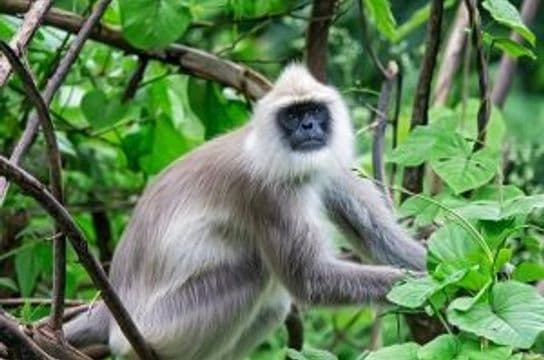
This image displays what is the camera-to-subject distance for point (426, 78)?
3.89 m

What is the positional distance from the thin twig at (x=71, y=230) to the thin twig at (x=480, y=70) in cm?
109

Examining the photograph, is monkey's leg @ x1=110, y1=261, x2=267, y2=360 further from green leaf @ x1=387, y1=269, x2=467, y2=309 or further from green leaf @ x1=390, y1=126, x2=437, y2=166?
green leaf @ x1=387, y1=269, x2=467, y2=309

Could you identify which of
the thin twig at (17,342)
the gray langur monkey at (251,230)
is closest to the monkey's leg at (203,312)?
the gray langur monkey at (251,230)

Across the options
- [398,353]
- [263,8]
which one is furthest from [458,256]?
[263,8]

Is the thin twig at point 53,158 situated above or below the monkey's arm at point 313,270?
above

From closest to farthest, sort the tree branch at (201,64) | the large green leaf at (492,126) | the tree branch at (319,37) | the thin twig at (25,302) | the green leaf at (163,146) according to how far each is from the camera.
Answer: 1. the thin twig at (25,302)
2. the large green leaf at (492,126)
3. the tree branch at (201,64)
4. the tree branch at (319,37)
5. the green leaf at (163,146)

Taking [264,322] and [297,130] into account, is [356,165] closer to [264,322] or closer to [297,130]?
[297,130]

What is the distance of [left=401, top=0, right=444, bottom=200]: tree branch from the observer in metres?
3.81

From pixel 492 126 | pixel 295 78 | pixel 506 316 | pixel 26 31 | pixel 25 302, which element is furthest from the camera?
pixel 492 126

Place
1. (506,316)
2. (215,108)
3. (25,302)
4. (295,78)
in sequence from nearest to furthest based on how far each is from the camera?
1. (506,316)
2. (25,302)
3. (295,78)
4. (215,108)

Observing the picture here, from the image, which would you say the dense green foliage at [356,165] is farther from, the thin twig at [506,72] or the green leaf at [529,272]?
the thin twig at [506,72]

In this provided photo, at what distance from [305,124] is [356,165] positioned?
0.88ft

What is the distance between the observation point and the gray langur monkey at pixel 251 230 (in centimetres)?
401

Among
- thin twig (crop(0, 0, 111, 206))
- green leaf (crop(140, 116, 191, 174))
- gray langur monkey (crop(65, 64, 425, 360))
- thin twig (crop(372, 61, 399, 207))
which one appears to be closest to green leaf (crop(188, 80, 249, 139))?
green leaf (crop(140, 116, 191, 174))
